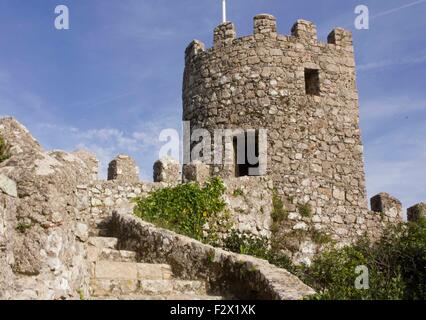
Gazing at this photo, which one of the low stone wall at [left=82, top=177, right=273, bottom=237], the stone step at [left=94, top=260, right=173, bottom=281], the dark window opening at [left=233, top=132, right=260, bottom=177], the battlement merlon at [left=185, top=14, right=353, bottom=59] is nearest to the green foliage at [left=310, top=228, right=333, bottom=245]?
the low stone wall at [left=82, top=177, right=273, bottom=237]

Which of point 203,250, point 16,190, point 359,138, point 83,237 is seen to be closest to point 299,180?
point 359,138

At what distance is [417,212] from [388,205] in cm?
81

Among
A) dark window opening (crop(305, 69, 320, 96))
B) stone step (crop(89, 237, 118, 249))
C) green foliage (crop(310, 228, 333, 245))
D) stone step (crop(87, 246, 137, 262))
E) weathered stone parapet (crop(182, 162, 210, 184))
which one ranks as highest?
dark window opening (crop(305, 69, 320, 96))

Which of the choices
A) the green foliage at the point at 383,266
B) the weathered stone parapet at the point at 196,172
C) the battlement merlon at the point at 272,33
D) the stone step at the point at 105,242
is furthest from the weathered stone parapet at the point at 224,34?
the stone step at the point at 105,242

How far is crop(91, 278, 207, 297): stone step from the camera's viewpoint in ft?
22.4

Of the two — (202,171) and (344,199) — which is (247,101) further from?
(344,199)

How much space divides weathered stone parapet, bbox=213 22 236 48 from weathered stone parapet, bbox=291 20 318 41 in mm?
1554

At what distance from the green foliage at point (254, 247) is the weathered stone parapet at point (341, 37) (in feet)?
19.2

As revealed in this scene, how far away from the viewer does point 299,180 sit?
13.2 meters

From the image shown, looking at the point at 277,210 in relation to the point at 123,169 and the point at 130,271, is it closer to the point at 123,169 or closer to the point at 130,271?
the point at 123,169

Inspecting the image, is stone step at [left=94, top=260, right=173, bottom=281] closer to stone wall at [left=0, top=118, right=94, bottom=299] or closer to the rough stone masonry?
stone wall at [left=0, top=118, right=94, bottom=299]

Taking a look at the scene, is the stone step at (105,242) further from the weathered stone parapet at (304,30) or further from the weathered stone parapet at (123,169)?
the weathered stone parapet at (304,30)

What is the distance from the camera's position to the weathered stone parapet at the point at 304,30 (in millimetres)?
14211

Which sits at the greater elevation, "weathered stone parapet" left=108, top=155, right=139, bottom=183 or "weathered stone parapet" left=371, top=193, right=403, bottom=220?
"weathered stone parapet" left=108, top=155, right=139, bottom=183
